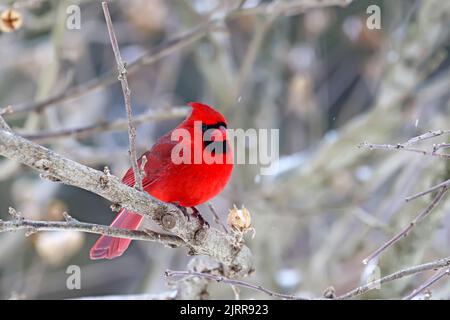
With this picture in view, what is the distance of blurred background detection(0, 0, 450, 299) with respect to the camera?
11.2 feet

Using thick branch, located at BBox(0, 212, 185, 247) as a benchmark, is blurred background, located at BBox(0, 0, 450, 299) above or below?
→ above

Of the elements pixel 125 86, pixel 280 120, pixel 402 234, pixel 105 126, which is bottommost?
pixel 402 234

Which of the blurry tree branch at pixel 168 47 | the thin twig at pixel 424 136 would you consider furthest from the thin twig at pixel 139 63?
the thin twig at pixel 424 136

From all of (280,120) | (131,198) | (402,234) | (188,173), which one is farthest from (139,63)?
(280,120)

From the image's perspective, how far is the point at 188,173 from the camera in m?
2.46

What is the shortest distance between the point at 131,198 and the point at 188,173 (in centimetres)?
63

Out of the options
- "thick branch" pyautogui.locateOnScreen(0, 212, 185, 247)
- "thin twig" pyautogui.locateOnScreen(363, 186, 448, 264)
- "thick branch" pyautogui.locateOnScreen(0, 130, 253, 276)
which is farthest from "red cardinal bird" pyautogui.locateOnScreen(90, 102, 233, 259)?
"thin twig" pyautogui.locateOnScreen(363, 186, 448, 264)

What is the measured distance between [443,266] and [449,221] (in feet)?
8.38

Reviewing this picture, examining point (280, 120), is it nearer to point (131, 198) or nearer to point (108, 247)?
point (108, 247)

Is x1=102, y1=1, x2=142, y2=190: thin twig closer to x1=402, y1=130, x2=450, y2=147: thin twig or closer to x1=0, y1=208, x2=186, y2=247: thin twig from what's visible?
x1=0, y1=208, x2=186, y2=247: thin twig

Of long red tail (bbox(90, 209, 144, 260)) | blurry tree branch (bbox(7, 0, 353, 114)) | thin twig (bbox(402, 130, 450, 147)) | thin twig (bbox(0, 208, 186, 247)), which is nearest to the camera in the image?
thin twig (bbox(402, 130, 450, 147))

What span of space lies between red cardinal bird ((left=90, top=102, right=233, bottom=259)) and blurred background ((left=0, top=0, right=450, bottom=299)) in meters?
0.51

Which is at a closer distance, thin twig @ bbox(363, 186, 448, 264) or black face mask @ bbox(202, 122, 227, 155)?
thin twig @ bbox(363, 186, 448, 264)
